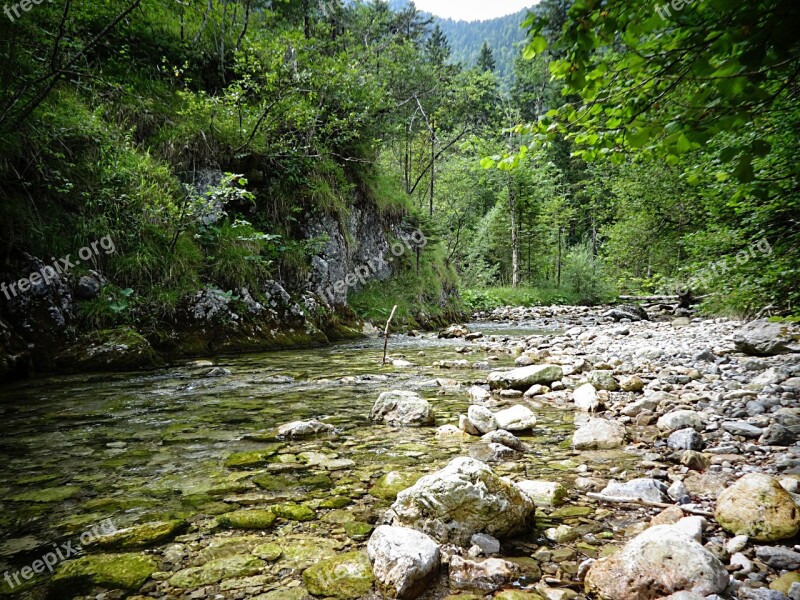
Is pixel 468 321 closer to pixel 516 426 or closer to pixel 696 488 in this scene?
pixel 516 426

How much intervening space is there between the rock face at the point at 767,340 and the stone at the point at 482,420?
534 centimetres

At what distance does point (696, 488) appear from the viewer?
8.77ft

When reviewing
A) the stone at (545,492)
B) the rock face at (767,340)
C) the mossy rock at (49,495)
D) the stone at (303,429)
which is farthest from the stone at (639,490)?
the rock face at (767,340)

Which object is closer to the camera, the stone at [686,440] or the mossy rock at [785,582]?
the mossy rock at [785,582]

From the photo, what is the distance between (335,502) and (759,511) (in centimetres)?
235

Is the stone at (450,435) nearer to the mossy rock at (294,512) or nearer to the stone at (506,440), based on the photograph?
the stone at (506,440)

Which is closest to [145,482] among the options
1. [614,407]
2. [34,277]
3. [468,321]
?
[614,407]

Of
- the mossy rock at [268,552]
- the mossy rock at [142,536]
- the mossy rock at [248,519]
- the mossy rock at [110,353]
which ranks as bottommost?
the mossy rock at [268,552]

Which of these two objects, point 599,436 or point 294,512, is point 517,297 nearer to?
point 599,436

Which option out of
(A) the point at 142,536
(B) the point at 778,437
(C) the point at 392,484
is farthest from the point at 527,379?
(A) the point at 142,536

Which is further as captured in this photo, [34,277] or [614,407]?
[34,277]

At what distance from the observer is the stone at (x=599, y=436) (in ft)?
11.9

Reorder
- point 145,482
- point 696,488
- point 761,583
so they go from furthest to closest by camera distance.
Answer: point 145,482 < point 696,488 < point 761,583

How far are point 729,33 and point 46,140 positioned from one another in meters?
9.33
